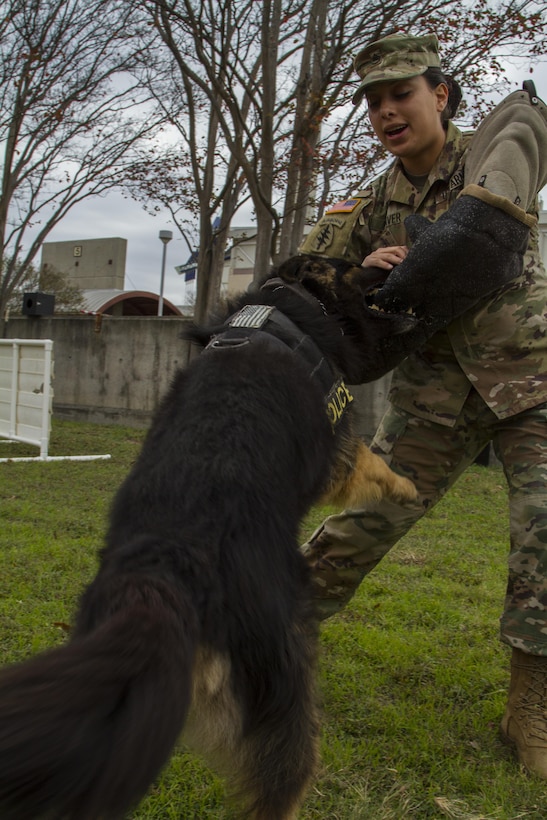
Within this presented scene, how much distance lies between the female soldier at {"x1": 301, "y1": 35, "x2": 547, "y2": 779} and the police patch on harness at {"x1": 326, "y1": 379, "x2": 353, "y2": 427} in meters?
0.46

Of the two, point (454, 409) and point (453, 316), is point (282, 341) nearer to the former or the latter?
point (453, 316)

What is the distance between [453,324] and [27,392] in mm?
6630

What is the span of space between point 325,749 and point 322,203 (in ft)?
24.7

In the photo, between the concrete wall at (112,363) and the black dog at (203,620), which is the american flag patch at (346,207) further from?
the concrete wall at (112,363)

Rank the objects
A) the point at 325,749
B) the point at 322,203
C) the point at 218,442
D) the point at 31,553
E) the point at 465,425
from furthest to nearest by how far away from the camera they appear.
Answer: the point at 322,203 → the point at 31,553 → the point at 465,425 → the point at 325,749 → the point at 218,442

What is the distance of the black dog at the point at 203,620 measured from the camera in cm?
119

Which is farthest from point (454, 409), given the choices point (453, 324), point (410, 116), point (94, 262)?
point (94, 262)

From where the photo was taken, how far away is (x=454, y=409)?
2.79 meters

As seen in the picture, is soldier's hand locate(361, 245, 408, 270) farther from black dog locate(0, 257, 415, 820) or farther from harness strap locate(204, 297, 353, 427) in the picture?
black dog locate(0, 257, 415, 820)


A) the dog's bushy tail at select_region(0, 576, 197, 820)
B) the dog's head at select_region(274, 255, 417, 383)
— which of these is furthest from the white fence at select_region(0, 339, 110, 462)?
the dog's bushy tail at select_region(0, 576, 197, 820)

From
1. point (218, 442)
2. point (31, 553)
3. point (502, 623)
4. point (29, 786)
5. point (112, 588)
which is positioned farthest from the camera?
point (31, 553)

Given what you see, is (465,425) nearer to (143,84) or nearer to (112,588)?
(112,588)

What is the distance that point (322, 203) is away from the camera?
891 cm

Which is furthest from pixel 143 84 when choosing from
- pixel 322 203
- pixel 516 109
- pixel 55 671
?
pixel 55 671
